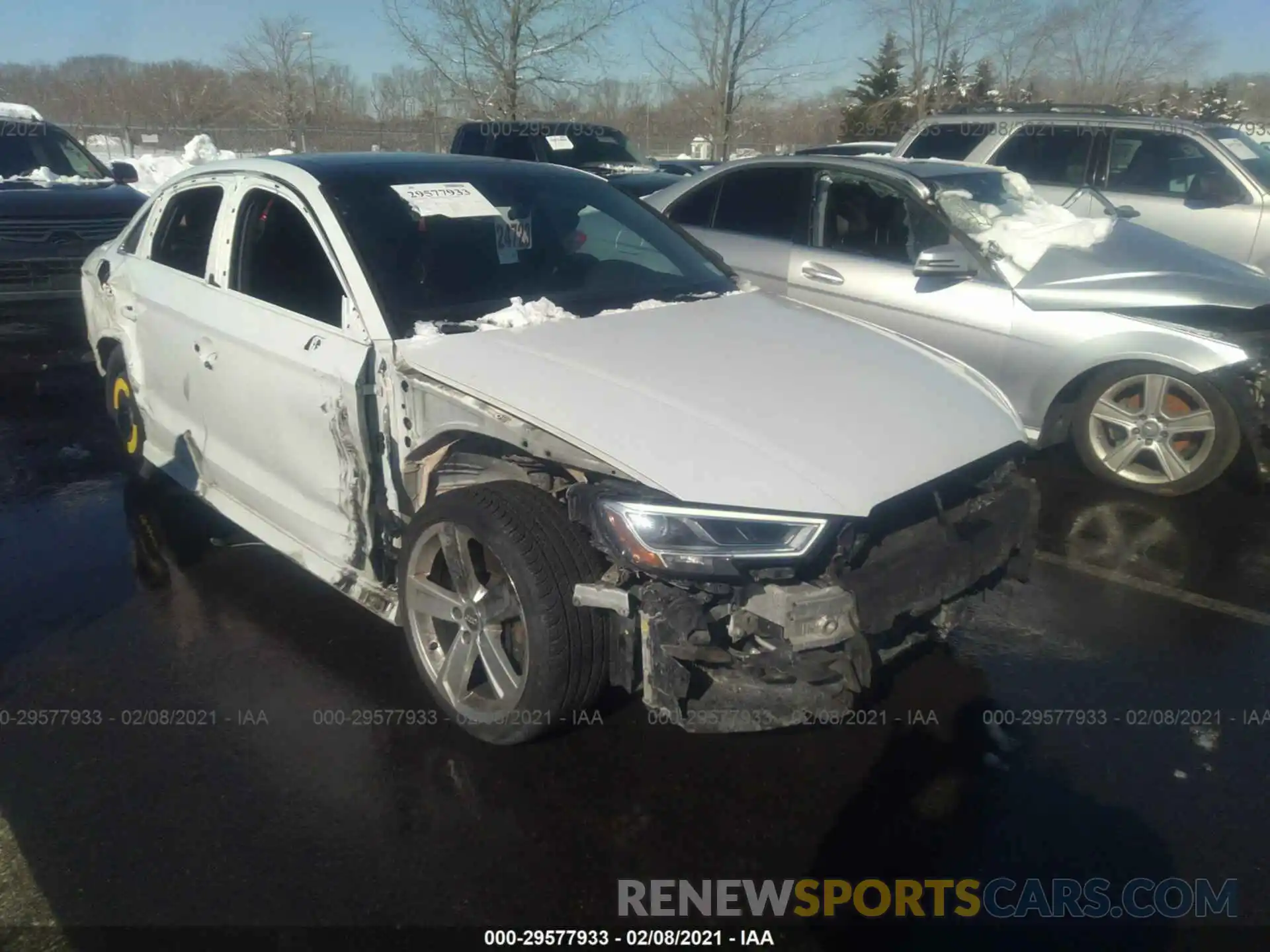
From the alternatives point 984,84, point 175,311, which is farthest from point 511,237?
point 984,84

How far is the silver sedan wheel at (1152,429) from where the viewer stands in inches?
210

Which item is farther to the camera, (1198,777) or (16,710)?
(16,710)

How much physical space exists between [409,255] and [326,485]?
889mm

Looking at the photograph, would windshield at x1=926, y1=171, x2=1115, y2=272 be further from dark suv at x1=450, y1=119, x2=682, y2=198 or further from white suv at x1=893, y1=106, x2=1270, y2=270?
dark suv at x1=450, y1=119, x2=682, y2=198

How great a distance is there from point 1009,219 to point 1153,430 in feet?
5.05

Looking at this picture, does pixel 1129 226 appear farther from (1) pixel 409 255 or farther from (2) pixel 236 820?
(2) pixel 236 820

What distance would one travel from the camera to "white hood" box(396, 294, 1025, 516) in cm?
274

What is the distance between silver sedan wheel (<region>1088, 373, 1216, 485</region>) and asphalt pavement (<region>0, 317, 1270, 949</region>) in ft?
3.45

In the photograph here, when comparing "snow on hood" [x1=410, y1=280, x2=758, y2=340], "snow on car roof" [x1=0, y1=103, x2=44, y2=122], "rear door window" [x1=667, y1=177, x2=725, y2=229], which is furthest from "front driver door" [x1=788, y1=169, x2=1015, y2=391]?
"snow on car roof" [x1=0, y1=103, x2=44, y2=122]

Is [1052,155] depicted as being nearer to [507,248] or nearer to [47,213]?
[507,248]

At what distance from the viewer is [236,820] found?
2.93 metres

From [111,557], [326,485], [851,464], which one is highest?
[851,464]

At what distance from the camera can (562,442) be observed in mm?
2865

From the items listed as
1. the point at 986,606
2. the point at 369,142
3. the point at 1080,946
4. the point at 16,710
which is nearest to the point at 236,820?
the point at 16,710
